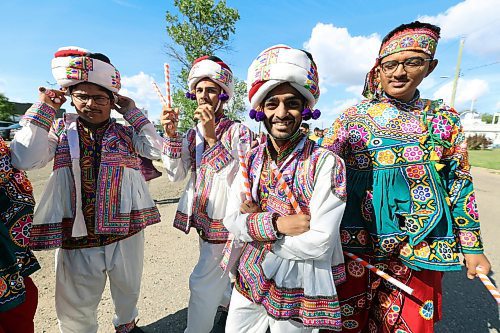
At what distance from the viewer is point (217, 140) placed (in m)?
2.19

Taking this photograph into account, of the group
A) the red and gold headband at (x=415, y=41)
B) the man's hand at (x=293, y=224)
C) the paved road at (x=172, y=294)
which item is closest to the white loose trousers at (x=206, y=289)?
the paved road at (x=172, y=294)

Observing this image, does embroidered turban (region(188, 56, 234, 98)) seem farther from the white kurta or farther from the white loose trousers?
the white loose trousers

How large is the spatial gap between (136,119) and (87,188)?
642 millimetres

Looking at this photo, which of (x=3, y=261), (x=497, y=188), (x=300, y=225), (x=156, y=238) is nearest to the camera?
(x=300, y=225)

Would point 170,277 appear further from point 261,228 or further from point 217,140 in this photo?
point 261,228

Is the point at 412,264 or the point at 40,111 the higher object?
the point at 40,111

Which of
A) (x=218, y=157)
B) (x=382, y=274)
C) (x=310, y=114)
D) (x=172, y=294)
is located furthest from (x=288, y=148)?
(x=172, y=294)

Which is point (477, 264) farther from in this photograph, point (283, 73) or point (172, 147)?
point (172, 147)

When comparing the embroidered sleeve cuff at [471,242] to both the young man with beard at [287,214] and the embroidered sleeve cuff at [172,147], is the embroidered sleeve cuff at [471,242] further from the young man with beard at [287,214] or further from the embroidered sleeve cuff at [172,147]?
the embroidered sleeve cuff at [172,147]

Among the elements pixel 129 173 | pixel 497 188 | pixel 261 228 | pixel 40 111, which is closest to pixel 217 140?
pixel 129 173

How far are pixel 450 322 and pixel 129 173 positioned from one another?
331 cm

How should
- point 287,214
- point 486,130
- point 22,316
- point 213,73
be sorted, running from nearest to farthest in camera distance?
point 287,214 → point 22,316 → point 213,73 → point 486,130

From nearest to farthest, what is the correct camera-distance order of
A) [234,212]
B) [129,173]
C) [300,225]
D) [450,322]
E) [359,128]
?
[300,225]
[234,212]
[359,128]
[129,173]
[450,322]

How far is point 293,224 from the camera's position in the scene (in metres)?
1.43
